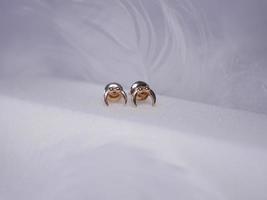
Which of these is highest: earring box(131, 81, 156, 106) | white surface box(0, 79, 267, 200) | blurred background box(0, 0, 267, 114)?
blurred background box(0, 0, 267, 114)

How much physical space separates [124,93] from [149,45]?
29 centimetres

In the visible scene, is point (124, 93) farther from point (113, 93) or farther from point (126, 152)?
point (126, 152)

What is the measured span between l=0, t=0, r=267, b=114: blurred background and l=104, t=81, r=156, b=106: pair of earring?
176mm

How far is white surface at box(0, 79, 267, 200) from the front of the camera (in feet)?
3.75

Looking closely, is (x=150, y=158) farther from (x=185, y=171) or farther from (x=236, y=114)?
(x=236, y=114)

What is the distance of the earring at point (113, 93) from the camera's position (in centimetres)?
144

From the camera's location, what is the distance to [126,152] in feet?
4.03

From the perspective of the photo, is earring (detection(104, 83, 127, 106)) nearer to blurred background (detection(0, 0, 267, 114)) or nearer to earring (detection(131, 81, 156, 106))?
earring (detection(131, 81, 156, 106))

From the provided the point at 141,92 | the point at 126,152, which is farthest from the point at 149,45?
the point at 126,152

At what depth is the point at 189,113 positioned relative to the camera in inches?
57.7

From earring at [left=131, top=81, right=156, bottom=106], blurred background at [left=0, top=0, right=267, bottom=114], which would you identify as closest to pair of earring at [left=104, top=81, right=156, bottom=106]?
earring at [left=131, top=81, right=156, bottom=106]

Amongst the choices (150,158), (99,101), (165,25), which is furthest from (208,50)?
(150,158)

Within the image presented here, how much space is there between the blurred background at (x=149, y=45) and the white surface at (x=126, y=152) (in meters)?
0.16

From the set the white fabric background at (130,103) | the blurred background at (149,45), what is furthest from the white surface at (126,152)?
the blurred background at (149,45)
